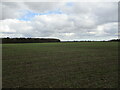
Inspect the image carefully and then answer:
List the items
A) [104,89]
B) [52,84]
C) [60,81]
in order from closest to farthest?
1. [104,89]
2. [52,84]
3. [60,81]

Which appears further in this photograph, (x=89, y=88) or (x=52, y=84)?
(x=52, y=84)

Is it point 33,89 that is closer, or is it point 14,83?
point 33,89

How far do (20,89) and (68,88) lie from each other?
2296 mm

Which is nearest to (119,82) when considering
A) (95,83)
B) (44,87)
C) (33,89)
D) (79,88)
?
(95,83)

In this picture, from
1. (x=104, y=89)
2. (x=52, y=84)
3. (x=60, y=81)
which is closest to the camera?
(x=104, y=89)

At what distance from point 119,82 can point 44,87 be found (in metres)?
4.05

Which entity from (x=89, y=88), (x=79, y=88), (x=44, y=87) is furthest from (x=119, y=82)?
(x=44, y=87)

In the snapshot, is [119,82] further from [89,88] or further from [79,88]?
[79,88]

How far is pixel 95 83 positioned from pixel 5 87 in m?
4.60

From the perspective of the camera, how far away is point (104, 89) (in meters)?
5.15

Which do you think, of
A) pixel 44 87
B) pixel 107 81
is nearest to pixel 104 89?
pixel 107 81

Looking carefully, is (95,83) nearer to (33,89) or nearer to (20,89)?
(33,89)

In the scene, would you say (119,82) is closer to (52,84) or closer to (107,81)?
(107,81)

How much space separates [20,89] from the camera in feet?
17.1
